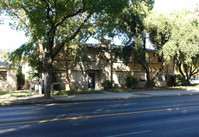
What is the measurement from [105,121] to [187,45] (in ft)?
58.1

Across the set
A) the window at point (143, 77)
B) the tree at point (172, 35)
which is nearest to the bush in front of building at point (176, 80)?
the window at point (143, 77)

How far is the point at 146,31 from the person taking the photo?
70.7 ft

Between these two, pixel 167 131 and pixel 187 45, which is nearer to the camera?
pixel 167 131

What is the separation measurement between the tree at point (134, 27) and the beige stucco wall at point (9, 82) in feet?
48.2

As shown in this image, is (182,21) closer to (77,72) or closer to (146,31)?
(146,31)

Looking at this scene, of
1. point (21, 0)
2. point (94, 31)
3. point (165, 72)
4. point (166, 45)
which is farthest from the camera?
point (165, 72)

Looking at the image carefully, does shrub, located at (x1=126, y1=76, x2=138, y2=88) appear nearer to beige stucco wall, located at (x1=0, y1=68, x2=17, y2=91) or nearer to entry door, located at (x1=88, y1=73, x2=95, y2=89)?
entry door, located at (x1=88, y1=73, x2=95, y2=89)

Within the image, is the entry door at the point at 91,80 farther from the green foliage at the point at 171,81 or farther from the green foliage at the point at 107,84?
the green foliage at the point at 171,81

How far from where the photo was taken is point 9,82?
2397cm

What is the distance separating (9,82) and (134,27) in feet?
57.5

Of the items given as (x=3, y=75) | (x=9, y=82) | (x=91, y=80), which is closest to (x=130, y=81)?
(x=91, y=80)

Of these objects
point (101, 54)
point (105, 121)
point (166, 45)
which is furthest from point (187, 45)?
point (105, 121)

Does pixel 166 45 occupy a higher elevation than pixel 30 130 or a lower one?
higher

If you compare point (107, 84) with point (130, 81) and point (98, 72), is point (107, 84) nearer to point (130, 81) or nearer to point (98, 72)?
point (98, 72)
